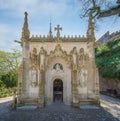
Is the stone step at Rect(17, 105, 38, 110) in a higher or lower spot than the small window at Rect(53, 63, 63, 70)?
lower

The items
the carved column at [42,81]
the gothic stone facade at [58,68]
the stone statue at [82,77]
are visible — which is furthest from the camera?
the stone statue at [82,77]

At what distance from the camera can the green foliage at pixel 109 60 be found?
797 inches

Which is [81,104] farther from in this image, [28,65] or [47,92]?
[28,65]

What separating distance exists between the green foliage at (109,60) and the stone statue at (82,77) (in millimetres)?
5789

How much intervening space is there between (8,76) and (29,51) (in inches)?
612

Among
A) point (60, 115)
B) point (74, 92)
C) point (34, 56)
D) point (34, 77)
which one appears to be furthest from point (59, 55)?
point (60, 115)

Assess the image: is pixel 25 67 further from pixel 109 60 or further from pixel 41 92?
pixel 109 60

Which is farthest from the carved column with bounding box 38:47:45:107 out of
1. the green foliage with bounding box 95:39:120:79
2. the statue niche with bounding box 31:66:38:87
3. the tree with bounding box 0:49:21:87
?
the tree with bounding box 0:49:21:87

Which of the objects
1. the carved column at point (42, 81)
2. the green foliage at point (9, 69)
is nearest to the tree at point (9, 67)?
the green foliage at point (9, 69)

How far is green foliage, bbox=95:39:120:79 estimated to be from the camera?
2025cm

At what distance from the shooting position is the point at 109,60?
22.8 m

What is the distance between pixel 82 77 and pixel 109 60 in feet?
29.9

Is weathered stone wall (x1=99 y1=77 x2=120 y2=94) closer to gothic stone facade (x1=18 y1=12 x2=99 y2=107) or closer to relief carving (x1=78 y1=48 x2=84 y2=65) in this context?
gothic stone facade (x1=18 y1=12 x2=99 y2=107)

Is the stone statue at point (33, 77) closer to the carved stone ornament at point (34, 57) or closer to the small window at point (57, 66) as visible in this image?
the carved stone ornament at point (34, 57)
